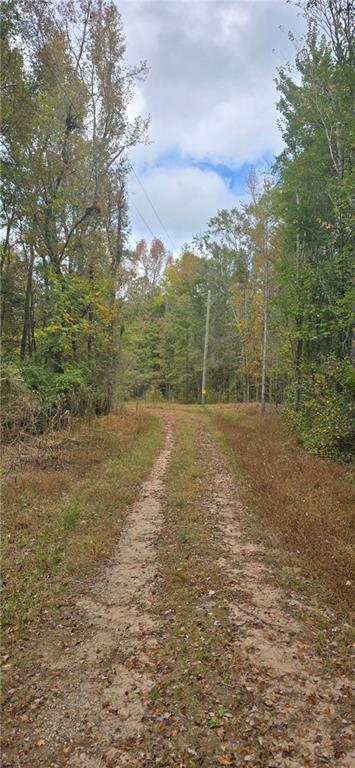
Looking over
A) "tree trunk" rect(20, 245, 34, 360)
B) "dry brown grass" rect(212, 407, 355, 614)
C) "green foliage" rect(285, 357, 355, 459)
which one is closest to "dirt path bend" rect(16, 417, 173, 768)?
"dry brown grass" rect(212, 407, 355, 614)

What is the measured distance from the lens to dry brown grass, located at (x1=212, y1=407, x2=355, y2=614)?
5078 mm

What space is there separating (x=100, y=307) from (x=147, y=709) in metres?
14.1

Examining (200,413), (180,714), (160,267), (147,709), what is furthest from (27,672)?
(160,267)

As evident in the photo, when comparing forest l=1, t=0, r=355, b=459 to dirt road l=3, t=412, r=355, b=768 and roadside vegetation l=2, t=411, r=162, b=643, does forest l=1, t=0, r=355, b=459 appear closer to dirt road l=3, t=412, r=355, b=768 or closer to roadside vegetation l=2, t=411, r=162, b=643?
roadside vegetation l=2, t=411, r=162, b=643

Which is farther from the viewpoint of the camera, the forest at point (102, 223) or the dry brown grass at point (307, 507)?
the forest at point (102, 223)

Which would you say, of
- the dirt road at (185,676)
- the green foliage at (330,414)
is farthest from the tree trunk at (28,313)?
the dirt road at (185,676)

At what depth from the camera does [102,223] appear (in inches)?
710

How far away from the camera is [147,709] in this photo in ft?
10.2

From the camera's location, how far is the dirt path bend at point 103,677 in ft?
9.21

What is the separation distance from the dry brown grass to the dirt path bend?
6.95 ft

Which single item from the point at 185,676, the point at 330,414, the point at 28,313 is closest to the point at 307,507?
the point at 185,676

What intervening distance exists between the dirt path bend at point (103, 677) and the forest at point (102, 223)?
6.61 meters

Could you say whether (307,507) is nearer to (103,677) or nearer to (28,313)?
(103,677)

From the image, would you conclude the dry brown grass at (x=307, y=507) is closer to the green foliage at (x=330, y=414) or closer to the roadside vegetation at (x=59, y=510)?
the green foliage at (x=330, y=414)
